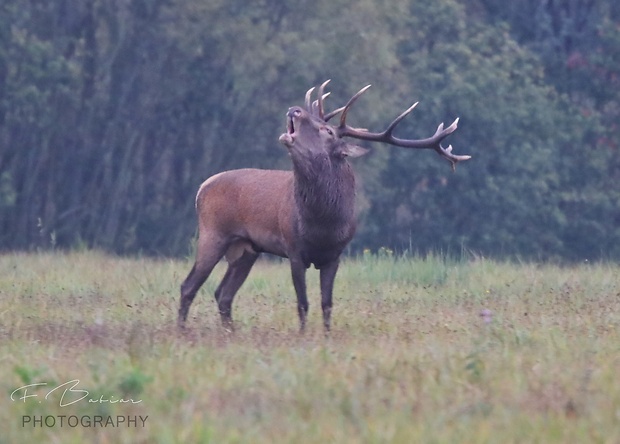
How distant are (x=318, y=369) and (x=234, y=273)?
3702mm

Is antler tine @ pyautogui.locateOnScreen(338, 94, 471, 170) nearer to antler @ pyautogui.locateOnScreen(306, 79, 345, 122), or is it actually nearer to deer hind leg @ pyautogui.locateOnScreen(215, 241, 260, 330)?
antler @ pyautogui.locateOnScreen(306, 79, 345, 122)

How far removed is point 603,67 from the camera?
100ft

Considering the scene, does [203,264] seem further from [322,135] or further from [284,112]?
[284,112]

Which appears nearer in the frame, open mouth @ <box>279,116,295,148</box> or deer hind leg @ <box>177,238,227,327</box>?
open mouth @ <box>279,116,295,148</box>

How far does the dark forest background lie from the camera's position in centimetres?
2609

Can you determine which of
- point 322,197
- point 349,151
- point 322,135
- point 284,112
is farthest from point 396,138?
point 284,112

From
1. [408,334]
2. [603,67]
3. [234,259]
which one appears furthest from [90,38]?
[408,334]

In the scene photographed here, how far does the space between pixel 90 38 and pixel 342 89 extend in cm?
508

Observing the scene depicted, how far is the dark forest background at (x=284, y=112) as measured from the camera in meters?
26.1

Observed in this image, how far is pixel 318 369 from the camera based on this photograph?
6742mm

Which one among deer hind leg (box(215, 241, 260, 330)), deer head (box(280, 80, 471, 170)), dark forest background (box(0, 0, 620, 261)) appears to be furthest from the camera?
dark forest background (box(0, 0, 620, 261))

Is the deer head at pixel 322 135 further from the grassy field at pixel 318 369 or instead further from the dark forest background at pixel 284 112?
the dark forest background at pixel 284 112

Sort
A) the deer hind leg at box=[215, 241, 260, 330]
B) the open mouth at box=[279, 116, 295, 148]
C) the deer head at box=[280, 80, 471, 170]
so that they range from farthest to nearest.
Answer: the deer hind leg at box=[215, 241, 260, 330]
the deer head at box=[280, 80, 471, 170]
the open mouth at box=[279, 116, 295, 148]

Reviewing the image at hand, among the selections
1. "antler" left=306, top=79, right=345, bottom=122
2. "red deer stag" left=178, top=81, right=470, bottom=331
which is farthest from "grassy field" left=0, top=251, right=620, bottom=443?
"antler" left=306, top=79, right=345, bottom=122
